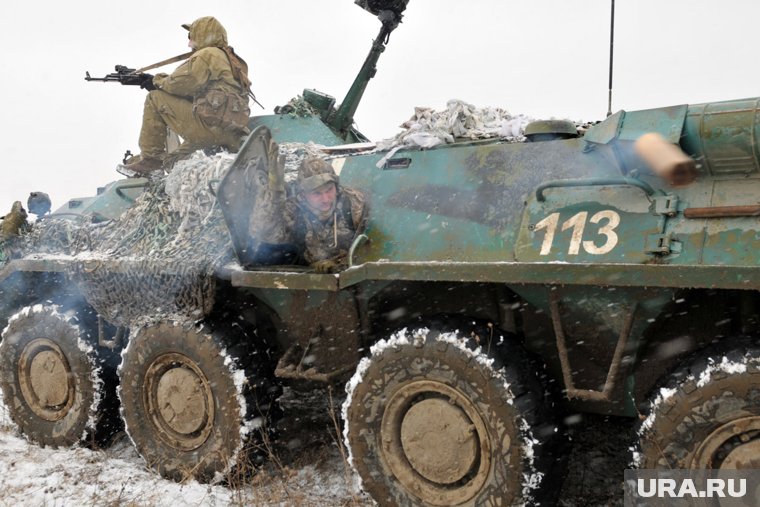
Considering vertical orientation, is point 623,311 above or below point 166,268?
below

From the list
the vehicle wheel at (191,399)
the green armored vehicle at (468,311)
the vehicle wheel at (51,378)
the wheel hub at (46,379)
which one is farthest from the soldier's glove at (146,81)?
the vehicle wheel at (191,399)

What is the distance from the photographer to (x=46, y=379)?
235 inches

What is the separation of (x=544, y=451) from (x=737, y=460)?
873 mm

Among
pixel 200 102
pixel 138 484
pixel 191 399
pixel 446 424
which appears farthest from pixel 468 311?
pixel 200 102

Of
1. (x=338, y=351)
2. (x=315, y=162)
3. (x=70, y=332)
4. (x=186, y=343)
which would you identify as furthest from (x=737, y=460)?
(x=70, y=332)

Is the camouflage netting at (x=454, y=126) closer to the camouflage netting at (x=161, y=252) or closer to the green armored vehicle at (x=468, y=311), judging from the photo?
the green armored vehicle at (x=468, y=311)

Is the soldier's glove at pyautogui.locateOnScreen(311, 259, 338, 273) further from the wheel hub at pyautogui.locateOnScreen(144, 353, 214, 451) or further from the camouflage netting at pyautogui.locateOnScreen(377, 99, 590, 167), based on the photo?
the wheel hub at pyautogui.locateOnScreen(144, 353, 214, 451)

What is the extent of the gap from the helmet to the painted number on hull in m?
1.32

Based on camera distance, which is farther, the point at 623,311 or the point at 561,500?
the point at 561,500

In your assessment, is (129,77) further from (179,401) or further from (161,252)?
(179,401)

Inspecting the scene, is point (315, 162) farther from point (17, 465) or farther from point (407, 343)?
point (17, 465)

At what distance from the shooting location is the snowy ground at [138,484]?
4465mm

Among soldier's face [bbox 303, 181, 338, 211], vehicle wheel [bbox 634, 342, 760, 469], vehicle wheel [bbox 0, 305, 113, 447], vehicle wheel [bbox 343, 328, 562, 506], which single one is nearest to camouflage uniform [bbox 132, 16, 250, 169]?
vehicle wheel [bbox 0, 305, 113, 447]

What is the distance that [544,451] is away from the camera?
11.6 ft
